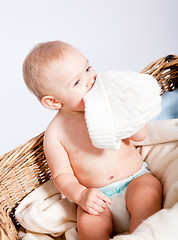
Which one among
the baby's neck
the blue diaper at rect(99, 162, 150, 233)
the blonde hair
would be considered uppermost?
the blonde hair

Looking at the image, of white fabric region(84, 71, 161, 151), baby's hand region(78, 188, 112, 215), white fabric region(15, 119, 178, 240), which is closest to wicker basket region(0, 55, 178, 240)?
white fabric region(15, 119, 178, 240)

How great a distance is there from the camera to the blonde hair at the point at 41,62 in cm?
88

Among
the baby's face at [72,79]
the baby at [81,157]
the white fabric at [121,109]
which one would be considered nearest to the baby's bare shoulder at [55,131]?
the baby at [81,157]

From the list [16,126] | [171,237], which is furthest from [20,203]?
[16,126]

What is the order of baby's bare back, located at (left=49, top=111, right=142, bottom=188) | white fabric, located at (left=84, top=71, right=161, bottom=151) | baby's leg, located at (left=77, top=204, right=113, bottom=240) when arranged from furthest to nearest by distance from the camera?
baby's bare back, located at (left=49, top=111, right=142, bottom=188) → baby's leg, located at (left=77, top=204, right=113, bottom=240) → white fabric, located at (left=84, top=71, right=161, bottom=151)

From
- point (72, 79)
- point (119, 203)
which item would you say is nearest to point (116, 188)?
point (119, 203)

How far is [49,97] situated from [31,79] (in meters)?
0.07

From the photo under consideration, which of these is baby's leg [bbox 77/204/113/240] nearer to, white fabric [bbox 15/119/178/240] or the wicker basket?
white fabric [bbox 15/119/178/240]

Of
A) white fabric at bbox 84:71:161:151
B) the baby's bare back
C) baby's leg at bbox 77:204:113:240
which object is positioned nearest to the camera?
white fabric at bbox 84:71:161:151

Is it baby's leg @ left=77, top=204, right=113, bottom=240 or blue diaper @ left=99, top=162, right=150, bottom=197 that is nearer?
baby's leg @ left=77, top=204, right=113, bottom=240

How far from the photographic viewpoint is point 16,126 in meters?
1.92

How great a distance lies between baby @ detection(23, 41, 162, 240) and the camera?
0.89m

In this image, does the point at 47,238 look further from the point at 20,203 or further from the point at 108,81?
the point at 108,81

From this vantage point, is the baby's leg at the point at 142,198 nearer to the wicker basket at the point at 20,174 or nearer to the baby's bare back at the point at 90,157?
the baby's bare back at the point at 90,157
